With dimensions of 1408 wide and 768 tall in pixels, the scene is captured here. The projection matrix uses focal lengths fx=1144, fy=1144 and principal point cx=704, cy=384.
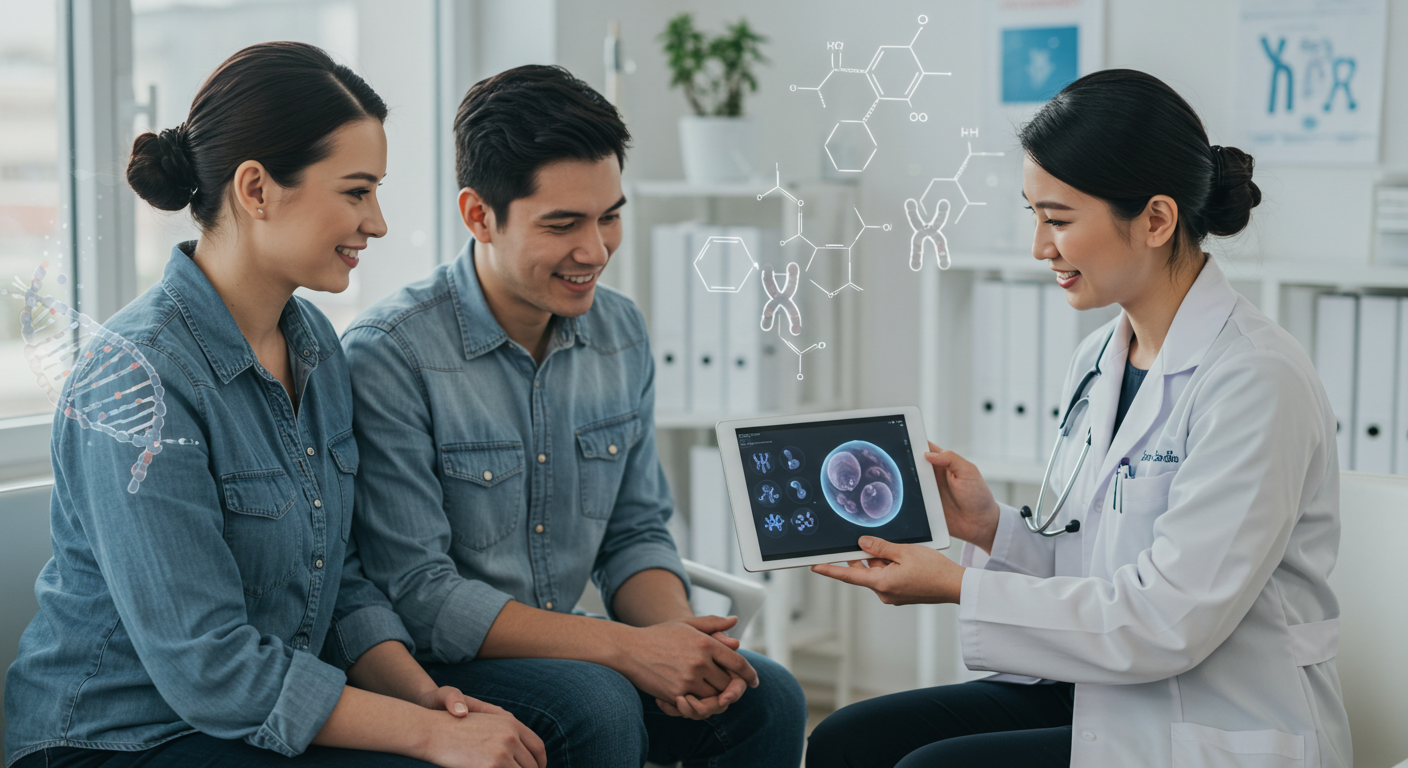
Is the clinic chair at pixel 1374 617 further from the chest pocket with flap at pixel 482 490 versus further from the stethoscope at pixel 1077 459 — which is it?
the chest pocket with flap at pixel 482 490

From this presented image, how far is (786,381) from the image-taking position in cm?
235

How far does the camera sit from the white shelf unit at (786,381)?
2.33m

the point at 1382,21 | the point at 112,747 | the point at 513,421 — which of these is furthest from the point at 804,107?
the point at 112,747

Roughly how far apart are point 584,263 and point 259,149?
435mm

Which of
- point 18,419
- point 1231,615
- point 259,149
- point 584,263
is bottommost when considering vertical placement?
point 1231,615

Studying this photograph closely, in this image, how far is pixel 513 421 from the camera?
60.2 inches

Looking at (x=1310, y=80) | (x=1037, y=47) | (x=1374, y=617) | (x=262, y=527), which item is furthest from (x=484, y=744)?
(x=1310, y=80)

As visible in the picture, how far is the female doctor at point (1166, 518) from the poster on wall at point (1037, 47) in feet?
3.56

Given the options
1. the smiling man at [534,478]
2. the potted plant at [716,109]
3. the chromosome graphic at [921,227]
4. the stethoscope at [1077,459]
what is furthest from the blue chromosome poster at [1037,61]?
the smiling man at [534,478]

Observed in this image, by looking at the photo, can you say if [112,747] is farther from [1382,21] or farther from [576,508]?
[1382,21]

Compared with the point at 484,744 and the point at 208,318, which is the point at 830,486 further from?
the point at 208,318

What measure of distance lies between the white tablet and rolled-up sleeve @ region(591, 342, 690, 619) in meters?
0.33

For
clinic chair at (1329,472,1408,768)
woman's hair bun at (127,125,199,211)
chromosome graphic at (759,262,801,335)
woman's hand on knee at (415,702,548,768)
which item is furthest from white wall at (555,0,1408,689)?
woman's hand on knee at (415,702,548,768)
